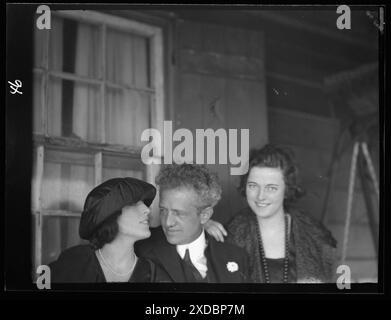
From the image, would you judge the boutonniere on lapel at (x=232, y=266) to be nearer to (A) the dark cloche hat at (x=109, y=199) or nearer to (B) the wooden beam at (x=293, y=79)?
(A) the dark cloche hat at (x=109, y=199)

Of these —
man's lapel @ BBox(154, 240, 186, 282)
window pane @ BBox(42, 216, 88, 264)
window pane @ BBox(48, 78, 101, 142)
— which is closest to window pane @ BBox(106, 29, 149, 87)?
window pane @ BBox(48, 78, 101, 142)

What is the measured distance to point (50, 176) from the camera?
433 centimetres

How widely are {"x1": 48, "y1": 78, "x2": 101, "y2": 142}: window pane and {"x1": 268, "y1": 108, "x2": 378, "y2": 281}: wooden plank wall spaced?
3.92 ft

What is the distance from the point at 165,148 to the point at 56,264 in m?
1.02

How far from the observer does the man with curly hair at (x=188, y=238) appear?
4332mm

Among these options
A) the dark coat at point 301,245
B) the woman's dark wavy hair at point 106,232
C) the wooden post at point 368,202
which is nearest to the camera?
the woman's dark wavy hair at point 106,232

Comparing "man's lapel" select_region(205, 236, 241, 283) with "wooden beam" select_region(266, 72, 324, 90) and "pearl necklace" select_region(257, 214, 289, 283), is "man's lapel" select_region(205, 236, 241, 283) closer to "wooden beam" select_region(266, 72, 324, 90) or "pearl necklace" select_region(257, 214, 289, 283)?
"pearl necklace" select_region(257, 214, 289, 283)

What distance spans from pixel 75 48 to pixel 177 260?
1550 millimetres

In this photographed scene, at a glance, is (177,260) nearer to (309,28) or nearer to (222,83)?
(222,83)

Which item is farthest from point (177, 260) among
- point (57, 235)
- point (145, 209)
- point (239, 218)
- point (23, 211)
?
point (23, 211)

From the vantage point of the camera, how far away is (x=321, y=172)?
4.58 meters

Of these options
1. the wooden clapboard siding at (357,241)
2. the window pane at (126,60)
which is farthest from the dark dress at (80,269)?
the wooden clapboard siding at (357,241)

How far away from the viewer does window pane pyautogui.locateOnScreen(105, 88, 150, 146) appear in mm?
4438

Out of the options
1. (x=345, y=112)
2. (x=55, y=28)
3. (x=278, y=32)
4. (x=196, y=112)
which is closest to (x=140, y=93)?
(x=196, y=112)
